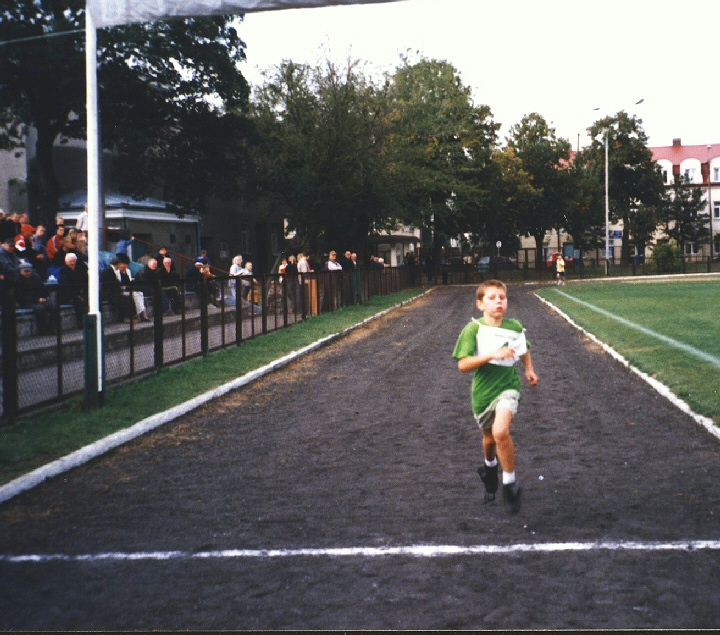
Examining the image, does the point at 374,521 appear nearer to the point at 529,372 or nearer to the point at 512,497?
the point at 512,497

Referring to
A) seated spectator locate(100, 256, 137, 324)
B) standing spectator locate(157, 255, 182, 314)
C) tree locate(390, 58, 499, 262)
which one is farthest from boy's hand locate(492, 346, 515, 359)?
tree locate(390, 58, 499, 262)

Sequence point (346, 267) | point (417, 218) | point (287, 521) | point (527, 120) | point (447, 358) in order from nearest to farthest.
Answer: point (287, 521) → point (447, 358) → point (346, 267) → point (417, 218) → point (527, 120)

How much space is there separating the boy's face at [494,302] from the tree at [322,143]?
31.7 meters

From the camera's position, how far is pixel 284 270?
31078 millimetres

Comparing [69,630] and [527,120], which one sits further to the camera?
[527,120]

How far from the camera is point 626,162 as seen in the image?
9369 cm

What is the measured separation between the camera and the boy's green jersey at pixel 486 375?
6.33 m

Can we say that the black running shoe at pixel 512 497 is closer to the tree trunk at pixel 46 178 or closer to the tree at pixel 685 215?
the tree trunk at pixel 46 178

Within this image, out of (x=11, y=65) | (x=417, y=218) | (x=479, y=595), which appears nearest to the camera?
(x=479, y=595)

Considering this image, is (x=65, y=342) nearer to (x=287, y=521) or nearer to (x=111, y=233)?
(x=287, y=521)

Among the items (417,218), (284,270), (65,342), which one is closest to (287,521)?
(65,342)

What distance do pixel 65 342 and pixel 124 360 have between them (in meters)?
2.29

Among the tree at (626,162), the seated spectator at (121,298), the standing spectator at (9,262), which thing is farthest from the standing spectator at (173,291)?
→ the tree at (626,162)

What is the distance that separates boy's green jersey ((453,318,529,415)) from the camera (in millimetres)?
6328
